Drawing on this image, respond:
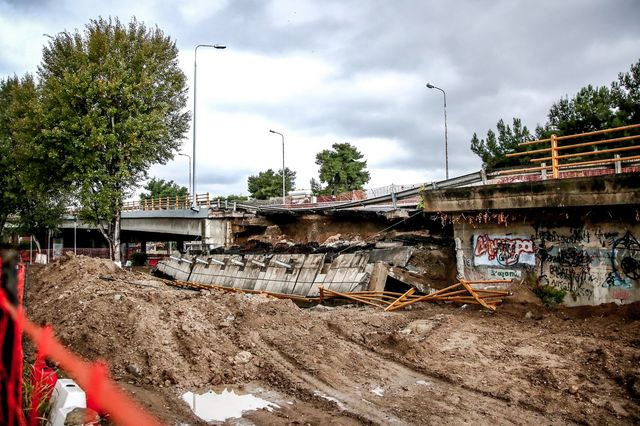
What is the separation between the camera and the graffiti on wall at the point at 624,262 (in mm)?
11193

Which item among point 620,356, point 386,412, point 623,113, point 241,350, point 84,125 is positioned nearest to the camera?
point 386,412

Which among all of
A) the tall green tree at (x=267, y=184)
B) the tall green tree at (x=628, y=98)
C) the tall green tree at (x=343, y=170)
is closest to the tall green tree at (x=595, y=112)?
the tall green tree at (x=628, y=98)

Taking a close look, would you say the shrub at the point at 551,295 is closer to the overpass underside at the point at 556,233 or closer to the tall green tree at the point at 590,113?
the overpass underside at the point at 556,233

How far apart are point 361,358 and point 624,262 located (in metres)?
6.89

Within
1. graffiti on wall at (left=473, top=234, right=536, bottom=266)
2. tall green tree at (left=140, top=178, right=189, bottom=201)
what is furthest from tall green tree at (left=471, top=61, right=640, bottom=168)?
tall green tree at (left=140, top=178, right=189, bottom=201)

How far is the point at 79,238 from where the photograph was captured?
2894 inches

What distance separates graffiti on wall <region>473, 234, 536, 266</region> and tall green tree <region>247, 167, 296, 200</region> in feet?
202

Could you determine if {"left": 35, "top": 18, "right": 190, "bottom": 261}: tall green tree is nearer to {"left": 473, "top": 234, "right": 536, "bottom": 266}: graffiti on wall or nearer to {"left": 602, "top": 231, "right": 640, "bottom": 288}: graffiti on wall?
{"left": 473, "top": 234, "right": 536, "bottom": 266}: graffiti on wall

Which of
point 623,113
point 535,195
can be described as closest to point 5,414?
point 535,195

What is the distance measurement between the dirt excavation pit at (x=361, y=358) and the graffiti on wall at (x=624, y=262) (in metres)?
0.76

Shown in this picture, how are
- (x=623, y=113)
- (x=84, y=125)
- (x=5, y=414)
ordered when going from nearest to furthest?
1. (x=5, y=414)
2. (x=84, y=125)
3. (x=623, y=113)

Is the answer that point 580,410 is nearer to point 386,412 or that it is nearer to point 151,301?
point 386,412

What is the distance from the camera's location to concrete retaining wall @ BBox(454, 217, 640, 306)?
1136cm

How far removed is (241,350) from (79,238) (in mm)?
73182
